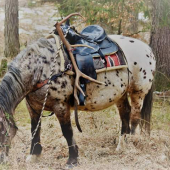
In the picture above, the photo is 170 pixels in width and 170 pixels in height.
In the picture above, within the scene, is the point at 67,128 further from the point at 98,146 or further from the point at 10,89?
the point at 98,146

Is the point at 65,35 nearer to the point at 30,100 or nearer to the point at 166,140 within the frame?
the point at 30,100

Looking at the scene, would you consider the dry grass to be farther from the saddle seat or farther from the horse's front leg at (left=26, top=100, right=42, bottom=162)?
the saddle seat

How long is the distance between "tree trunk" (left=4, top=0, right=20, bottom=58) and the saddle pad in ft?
19.8

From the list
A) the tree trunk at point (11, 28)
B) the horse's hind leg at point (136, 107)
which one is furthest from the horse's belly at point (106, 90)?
the tree trunk at point (11, 28)

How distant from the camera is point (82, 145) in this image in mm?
5301

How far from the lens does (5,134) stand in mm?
3645

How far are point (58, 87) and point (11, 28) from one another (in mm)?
6800

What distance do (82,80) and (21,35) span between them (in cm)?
1019

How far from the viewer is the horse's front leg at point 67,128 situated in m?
4.21

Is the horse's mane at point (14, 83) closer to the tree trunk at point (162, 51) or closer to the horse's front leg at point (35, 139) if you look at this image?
the horse's front leg at point (35, 139)

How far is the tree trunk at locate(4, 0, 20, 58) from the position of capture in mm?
10211

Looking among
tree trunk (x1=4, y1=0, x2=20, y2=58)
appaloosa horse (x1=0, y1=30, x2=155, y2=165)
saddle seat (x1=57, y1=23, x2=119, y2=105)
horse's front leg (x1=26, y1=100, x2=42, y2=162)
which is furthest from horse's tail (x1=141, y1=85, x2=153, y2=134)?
tree trunk (x1=4, y1=0, x2=20, y2=58)

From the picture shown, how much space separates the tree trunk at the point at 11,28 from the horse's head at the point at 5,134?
6.82m

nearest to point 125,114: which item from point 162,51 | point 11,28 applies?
point 162,51
